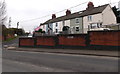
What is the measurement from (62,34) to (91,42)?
19.8 feet

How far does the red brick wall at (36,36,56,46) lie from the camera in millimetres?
28478

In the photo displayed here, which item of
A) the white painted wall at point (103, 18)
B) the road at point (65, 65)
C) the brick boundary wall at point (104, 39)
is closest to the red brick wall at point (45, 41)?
the brick boundary wall at point (104, 39)

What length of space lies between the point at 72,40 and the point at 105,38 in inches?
216

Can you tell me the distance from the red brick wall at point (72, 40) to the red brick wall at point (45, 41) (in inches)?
70.3

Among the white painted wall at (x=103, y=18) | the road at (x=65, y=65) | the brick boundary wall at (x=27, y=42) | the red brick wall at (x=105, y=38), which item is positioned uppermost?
the white painted wall at (x=103, y=18)

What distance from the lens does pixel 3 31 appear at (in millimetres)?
58344

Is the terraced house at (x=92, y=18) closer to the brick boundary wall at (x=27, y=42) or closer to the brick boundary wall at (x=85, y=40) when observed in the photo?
the brick boundary wall at (x=27, y=42)

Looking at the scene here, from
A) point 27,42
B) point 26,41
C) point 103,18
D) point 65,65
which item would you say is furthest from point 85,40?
point 103,18

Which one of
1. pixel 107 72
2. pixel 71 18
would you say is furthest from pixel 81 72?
pixel 71 18

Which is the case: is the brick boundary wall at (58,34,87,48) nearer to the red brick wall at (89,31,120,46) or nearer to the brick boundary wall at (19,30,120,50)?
the brick boundary wall at (19,30,120,50)

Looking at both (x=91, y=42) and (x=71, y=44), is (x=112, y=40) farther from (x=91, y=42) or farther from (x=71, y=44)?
(x=71, y=44)

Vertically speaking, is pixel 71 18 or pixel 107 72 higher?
pixel 71 18

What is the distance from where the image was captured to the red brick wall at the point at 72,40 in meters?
23.5

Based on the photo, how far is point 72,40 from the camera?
981 inches
